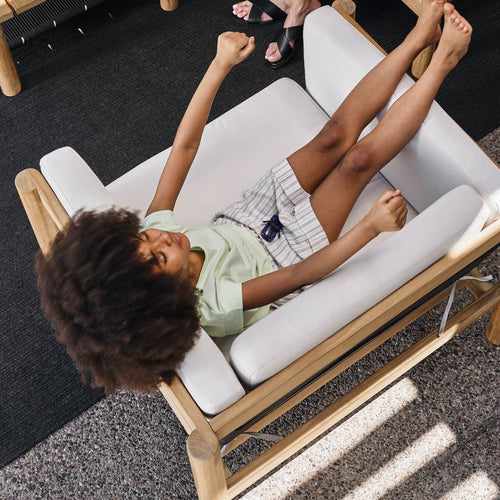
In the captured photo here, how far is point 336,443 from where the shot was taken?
1.90 metres

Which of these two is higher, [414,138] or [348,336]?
[414,138]

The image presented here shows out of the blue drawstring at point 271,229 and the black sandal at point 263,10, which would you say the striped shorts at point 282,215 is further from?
the black sandal at point 263,10

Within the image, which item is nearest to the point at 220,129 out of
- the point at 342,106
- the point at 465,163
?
the point at 342,106

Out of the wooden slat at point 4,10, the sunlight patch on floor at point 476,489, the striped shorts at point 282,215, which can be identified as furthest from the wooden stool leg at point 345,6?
the sunlight patch on floor at point 476,489

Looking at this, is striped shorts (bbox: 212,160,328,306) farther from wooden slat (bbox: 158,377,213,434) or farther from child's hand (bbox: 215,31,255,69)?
wooden slat (bbox: 158,377,213,434)

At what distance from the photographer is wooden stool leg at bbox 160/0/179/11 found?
8.65ft

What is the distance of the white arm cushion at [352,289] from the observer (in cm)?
136

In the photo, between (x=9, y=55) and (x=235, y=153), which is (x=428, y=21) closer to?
(x=235, y=153)

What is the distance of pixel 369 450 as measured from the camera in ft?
6.21

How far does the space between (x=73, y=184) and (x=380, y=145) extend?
2.35ft

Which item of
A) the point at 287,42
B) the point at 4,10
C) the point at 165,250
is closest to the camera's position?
the point at 165,250

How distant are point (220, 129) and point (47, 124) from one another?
2.65ft

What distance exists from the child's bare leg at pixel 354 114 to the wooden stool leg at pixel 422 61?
53 centimetres

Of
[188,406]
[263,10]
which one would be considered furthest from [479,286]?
[263,10]
